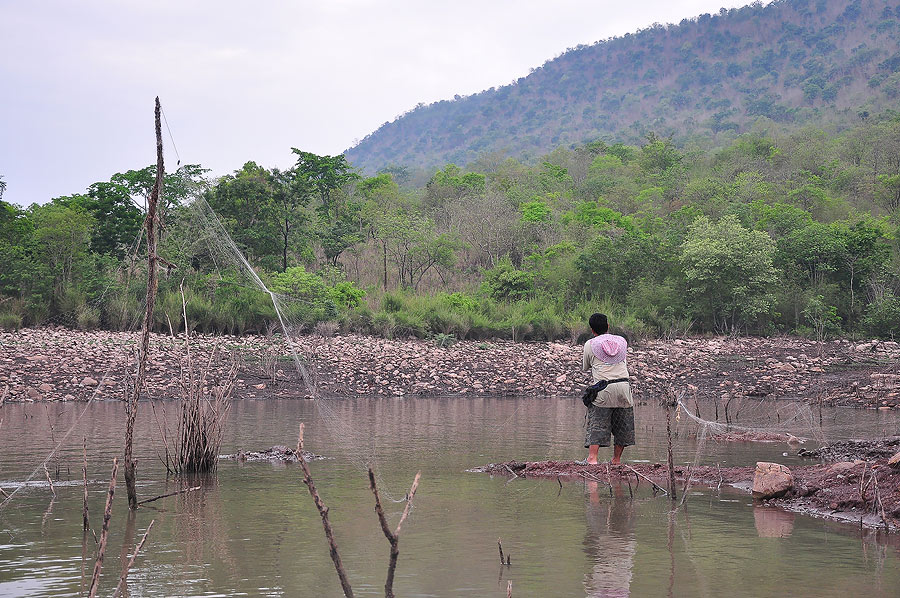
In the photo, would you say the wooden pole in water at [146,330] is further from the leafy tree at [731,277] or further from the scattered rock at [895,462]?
the leafy tree at [731,277]

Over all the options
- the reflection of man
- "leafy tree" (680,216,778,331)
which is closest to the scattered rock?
the reflection of man

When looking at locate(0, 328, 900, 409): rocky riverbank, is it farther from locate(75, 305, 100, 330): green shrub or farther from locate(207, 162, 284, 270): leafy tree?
locate(207, 162, 284, 270): leafy tree

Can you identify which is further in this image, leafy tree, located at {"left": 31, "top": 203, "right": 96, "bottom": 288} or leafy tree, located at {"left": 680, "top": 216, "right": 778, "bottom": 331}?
leafy tree, located at {"left": 680, "top": 216, "right": 778, "bottom": 331}

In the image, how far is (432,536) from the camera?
7.07m

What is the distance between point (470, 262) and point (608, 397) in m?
32.4

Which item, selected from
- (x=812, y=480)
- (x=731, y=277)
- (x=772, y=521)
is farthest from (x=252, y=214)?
(x=772, y=521)

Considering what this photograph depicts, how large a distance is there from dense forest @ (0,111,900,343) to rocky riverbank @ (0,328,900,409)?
175cm

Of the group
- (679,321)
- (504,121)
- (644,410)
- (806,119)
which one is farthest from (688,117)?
(644,410)

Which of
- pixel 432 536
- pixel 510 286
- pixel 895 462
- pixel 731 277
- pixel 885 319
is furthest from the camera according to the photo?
pixel 510 286

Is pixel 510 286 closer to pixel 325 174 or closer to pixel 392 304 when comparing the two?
pixel 392 304

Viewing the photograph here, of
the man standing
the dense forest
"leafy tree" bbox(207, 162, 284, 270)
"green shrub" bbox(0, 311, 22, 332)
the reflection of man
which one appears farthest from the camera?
"leafy tree" bbox(207, 162, 284, 270)

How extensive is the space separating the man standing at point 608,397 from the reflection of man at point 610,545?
3.11ft

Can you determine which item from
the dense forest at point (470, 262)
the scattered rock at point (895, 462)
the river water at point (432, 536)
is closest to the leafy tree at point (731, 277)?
the dense forest at point (470, 262)

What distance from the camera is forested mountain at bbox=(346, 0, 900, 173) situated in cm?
10088
